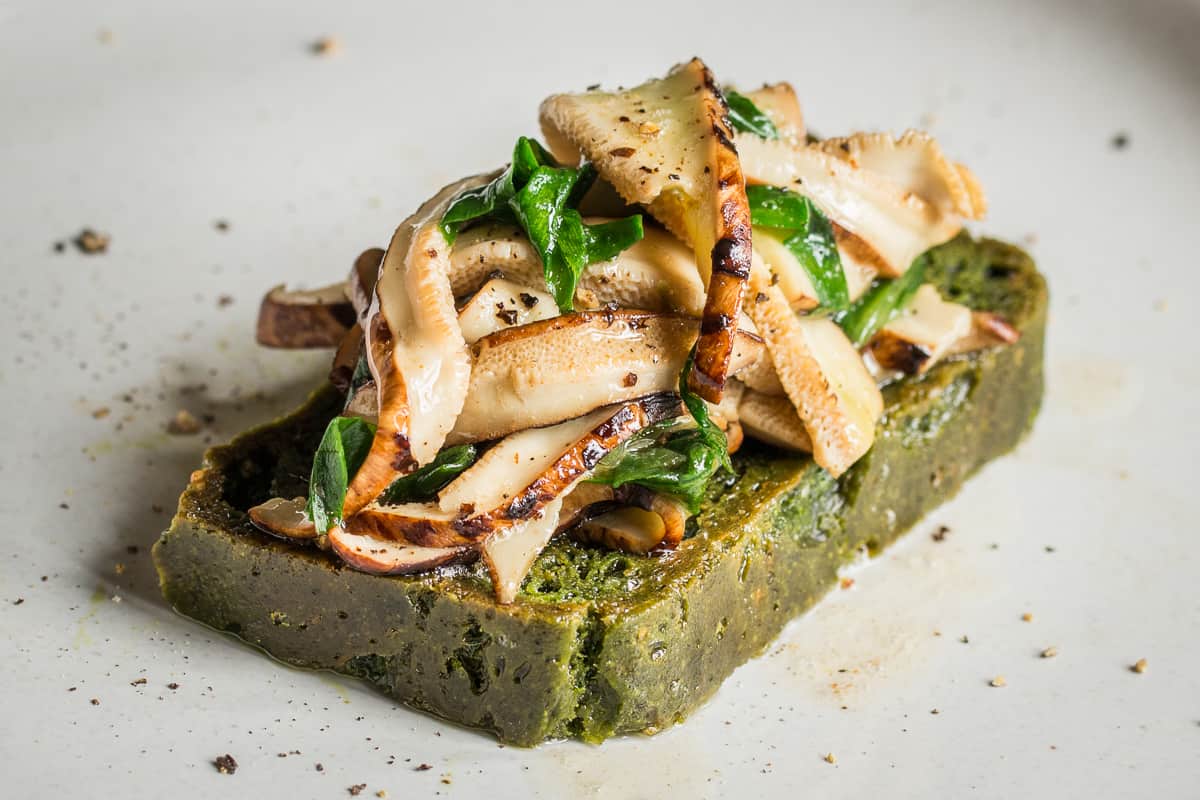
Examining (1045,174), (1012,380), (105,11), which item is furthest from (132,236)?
(1045,174)

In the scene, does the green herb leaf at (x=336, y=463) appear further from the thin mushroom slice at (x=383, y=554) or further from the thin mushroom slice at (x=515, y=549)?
the thin mushroom slice at (x=515, y=549)

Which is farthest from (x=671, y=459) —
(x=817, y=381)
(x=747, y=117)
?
(x=747, y=117)

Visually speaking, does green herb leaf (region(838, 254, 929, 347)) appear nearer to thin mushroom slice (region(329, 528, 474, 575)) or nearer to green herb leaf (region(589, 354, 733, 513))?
green herb leaf (region(589, 354, 733, 513))

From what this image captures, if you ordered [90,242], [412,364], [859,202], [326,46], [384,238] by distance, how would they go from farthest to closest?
[326,46]
[384,238]
[90,242]
[859,202]
[412,364]

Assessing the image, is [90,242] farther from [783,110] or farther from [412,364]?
[783,110]

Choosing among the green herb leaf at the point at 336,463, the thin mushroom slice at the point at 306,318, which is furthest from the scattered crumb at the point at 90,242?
the green herb leaf at the point at 336,463

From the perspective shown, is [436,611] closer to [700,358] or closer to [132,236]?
[700,358]
